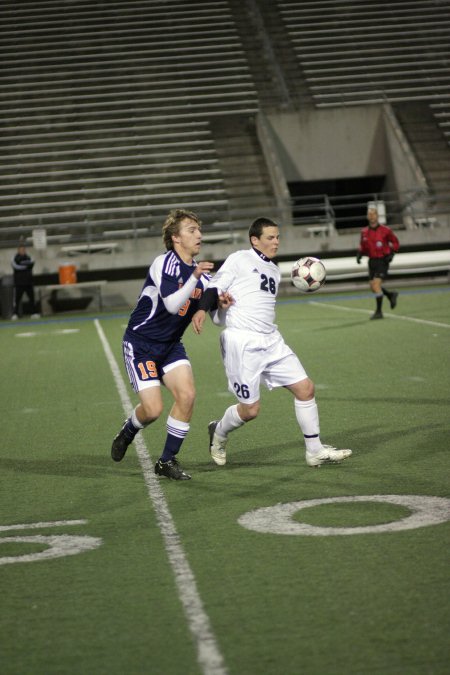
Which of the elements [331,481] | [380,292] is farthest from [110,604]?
[380,292]

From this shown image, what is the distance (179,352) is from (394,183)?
2489cm

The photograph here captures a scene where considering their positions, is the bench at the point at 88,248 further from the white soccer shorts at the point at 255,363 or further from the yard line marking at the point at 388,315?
the white soccer shorts at the point at 255,363

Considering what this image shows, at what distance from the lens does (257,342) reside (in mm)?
6453

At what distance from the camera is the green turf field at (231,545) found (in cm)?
354

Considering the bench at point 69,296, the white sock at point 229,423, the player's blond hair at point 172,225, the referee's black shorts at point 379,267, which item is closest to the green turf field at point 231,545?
the white sock at point 229,423

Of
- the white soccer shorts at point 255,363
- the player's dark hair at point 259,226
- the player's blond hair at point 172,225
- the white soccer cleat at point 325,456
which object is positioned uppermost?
the player's blond hair at point 172,225

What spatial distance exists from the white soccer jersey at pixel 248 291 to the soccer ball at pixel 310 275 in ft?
4.11

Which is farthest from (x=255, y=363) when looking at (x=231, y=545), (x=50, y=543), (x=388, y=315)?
(x=388, y=315)

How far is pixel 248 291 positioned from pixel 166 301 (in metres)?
0.61

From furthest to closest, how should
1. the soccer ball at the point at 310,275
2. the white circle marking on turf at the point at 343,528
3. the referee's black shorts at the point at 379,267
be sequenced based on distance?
1. the referee's black shorts at the point at 379,267
2. the soccer ball at the point at 310,275
3. the white circle marking on turf at the point at 343,528

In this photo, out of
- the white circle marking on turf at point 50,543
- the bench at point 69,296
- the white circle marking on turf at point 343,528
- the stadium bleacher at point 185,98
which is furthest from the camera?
the stadium bleacher at point 185,98

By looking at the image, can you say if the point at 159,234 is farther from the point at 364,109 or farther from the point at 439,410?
the point at 439,410

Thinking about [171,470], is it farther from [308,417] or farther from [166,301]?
[166,301]

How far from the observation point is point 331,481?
6.18 m
